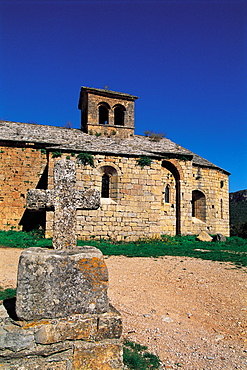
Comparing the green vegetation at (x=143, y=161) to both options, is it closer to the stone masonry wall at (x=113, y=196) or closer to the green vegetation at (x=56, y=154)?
the stone masonry wall at (x=113, y=196)

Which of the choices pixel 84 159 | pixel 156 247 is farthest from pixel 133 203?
pixel 84 159

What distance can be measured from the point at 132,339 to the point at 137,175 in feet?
38.7

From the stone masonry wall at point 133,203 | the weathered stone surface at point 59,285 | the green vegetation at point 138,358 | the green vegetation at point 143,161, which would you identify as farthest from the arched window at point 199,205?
the weathered stone surface at point 59,285

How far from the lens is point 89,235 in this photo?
1412cm

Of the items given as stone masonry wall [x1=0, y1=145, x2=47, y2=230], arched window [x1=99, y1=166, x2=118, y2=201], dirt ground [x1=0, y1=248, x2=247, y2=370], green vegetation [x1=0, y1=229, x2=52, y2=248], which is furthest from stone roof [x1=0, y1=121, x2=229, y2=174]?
dirt ground [x1=0, y1=248, x2=247, y2=370]

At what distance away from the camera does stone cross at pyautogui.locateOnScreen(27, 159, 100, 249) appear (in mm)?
3385

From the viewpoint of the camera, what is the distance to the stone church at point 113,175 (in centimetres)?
1475

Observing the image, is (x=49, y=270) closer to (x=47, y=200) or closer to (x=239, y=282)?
(x=47, y=200)

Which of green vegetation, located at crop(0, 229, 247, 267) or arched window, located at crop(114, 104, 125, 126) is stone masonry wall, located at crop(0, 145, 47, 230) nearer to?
green vegetation, located at crop(0, 229, 247, 267)

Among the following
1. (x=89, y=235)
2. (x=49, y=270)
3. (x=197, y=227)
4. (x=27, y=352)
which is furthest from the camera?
(x=197, y=227)

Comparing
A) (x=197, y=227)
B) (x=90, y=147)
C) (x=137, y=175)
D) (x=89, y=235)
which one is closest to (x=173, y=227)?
(x=197, y=227)

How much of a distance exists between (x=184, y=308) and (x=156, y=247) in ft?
25.0

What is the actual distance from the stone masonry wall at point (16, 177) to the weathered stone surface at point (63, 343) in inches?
541

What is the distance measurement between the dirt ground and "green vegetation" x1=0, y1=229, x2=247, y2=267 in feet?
5.93
